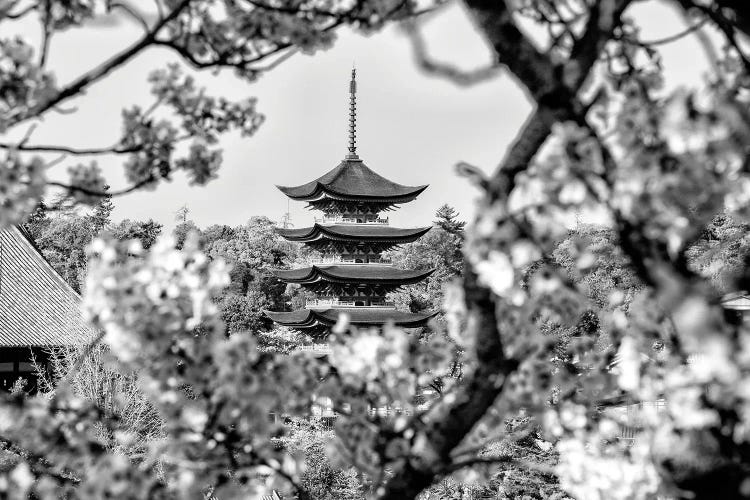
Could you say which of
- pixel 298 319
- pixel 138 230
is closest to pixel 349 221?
pixel 298 319

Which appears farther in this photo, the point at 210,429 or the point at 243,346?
the point at 210,429

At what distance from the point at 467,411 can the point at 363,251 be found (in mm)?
24454

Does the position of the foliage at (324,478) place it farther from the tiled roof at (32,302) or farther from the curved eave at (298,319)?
the curved eave at (298,319)

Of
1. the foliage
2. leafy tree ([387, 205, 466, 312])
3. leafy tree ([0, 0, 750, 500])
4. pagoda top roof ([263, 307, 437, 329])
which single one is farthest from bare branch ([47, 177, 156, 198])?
leafy tree ([387, 205, 466, 312])

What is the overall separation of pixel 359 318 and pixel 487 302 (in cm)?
2282

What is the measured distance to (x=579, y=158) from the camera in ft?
5.31

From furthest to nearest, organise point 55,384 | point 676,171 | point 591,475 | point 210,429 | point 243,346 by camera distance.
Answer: point 55,384 < point 591,475 < point 210,429 < point 243,346 < point 676,171

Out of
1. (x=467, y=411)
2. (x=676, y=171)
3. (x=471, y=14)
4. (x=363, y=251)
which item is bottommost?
(x=467, y=411)

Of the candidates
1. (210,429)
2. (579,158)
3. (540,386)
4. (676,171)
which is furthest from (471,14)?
(210,429)

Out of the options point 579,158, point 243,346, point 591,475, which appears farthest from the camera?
point 591,475

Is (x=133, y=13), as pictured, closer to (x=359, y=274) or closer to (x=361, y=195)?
(x=359, y=274)

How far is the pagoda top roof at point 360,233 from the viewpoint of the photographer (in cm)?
2552

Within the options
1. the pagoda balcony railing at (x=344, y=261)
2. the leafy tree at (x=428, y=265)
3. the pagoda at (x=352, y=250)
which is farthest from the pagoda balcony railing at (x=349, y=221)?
the leafy tree at (x=428, y=265)

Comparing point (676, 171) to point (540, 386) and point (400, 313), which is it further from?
point (400, 313)
